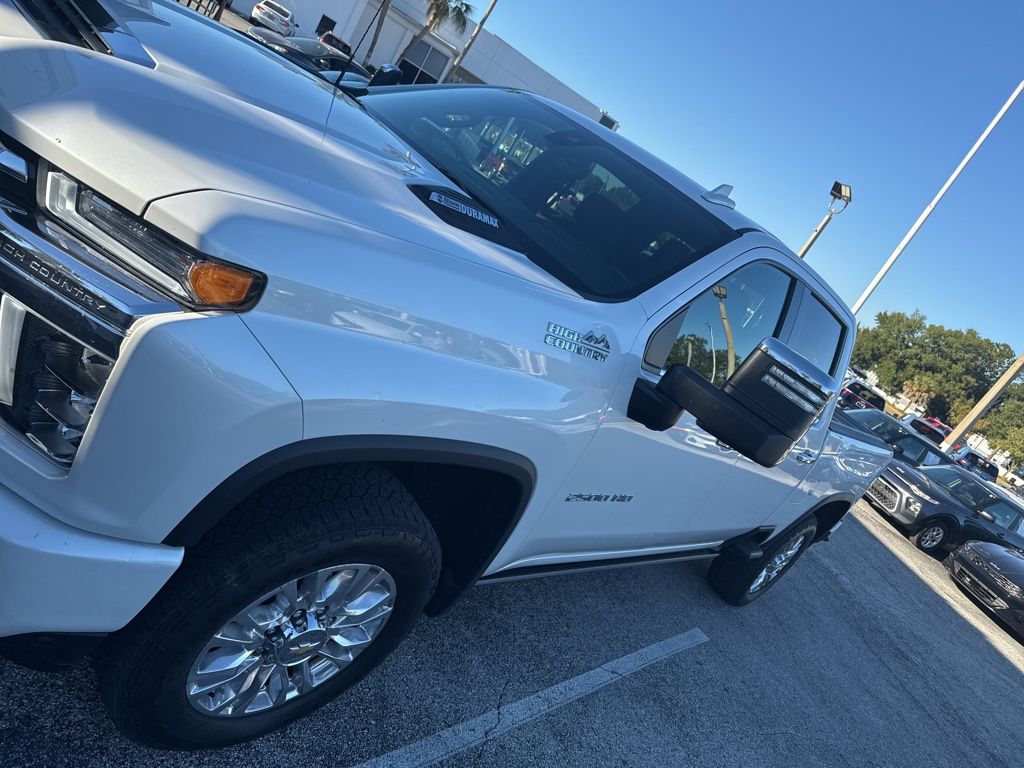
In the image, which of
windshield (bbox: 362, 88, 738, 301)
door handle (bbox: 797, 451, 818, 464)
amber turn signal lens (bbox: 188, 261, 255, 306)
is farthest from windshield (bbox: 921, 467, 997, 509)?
amber turn signal lens (bbox: 188, 261, 255, 306)

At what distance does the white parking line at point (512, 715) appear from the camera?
238 cm

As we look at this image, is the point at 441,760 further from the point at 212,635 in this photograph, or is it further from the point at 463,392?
the point at 463,392

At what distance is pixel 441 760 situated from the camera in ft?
7.97

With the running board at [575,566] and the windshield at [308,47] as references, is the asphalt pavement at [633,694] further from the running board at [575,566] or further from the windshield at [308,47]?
the windshield at [308,47]

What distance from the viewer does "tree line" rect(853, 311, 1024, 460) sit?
54906mm

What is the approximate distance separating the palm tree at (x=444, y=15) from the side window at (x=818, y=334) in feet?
109

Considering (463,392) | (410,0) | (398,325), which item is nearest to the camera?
(398,325)

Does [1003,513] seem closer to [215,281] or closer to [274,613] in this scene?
[274,613]

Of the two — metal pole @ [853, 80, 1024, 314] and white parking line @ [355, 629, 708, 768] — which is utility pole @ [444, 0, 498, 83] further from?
white parking line @ [355, 629, 708, 768]

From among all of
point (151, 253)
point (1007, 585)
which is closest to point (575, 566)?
point (151, 253)

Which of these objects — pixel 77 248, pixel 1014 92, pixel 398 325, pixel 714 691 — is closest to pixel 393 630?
pixel 398 325

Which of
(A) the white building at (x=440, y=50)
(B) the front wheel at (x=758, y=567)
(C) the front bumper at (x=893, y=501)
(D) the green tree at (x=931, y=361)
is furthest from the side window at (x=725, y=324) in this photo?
(D) the green tree at (x=931, y=361)

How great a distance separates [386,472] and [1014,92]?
2338 centimetres

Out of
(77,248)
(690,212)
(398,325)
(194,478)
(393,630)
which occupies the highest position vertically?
(690,212)
